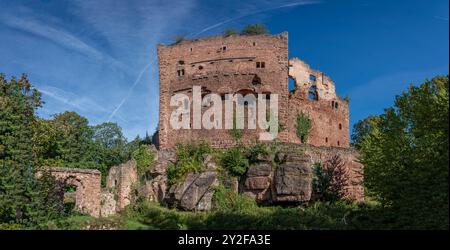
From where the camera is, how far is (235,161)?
27.9 metres

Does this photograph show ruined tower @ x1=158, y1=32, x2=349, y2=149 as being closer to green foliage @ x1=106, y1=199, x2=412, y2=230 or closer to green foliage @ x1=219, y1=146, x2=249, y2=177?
green foliage @ x1=219, y1=146, x2=249, y2=177

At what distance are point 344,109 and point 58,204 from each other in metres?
25.4

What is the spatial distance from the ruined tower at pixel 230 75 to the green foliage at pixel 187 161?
268 centimetres

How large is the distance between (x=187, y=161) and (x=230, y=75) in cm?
812

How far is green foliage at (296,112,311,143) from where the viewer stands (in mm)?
34625

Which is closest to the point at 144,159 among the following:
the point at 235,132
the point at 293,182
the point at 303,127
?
the point at 235,132

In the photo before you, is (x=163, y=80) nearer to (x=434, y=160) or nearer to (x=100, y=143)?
(x=100, y=143)

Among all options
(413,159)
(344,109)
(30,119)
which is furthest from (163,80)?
(413,159)

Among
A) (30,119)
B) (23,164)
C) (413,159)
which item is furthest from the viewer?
(30,119)

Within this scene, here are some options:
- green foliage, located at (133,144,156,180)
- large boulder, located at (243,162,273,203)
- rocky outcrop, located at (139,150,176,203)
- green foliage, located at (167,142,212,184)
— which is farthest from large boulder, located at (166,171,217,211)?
green foliage, located at (133,144,156,180)

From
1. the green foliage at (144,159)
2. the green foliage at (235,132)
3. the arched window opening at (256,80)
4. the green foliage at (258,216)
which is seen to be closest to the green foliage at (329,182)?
the green foliage at (258,216)

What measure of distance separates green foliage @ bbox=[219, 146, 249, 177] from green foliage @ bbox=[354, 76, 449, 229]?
6.79 metres

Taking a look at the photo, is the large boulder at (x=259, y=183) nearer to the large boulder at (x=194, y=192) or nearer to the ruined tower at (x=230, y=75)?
the large boulder at (x=194, y=192)

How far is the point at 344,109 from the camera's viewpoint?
138 feet
